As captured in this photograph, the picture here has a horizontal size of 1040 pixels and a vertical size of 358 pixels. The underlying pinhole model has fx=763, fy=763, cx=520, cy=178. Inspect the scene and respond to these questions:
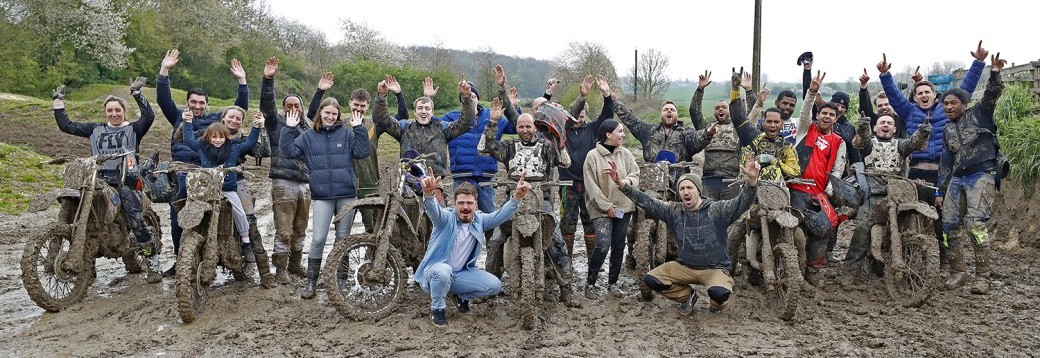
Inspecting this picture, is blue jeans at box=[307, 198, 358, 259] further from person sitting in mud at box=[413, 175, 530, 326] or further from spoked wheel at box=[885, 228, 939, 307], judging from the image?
spoked wheel at box=[885, 228, 939, 307]

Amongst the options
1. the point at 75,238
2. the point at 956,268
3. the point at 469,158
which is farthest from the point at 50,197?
the point at 956,268

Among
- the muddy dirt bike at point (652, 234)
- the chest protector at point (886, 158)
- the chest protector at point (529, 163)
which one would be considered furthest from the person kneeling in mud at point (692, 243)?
the chest protector at point (886, 158)

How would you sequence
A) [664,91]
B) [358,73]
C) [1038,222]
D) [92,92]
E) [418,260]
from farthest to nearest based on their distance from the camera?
[664,91] < [92,92] < [358,73] < [1038,222] < [418,260]

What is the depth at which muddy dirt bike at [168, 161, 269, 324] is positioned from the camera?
18.4 feet

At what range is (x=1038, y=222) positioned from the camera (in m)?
8.30

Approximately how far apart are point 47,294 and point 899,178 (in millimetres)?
6947

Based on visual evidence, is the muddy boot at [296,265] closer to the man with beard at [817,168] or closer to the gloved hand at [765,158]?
the gloved hand at [765,158]

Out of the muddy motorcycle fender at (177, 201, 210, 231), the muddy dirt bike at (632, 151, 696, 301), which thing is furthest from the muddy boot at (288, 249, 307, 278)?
the muddy dirt bike at (632, 151, 696, 301)

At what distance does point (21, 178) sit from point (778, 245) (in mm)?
13018

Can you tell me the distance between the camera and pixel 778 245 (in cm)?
588

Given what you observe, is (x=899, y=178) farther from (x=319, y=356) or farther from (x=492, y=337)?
(x=319, y=356)

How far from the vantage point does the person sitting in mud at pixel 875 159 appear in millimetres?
6828

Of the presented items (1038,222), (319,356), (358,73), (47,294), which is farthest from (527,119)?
(358,73)

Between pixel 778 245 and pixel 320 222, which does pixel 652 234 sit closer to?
pixel 778 245
